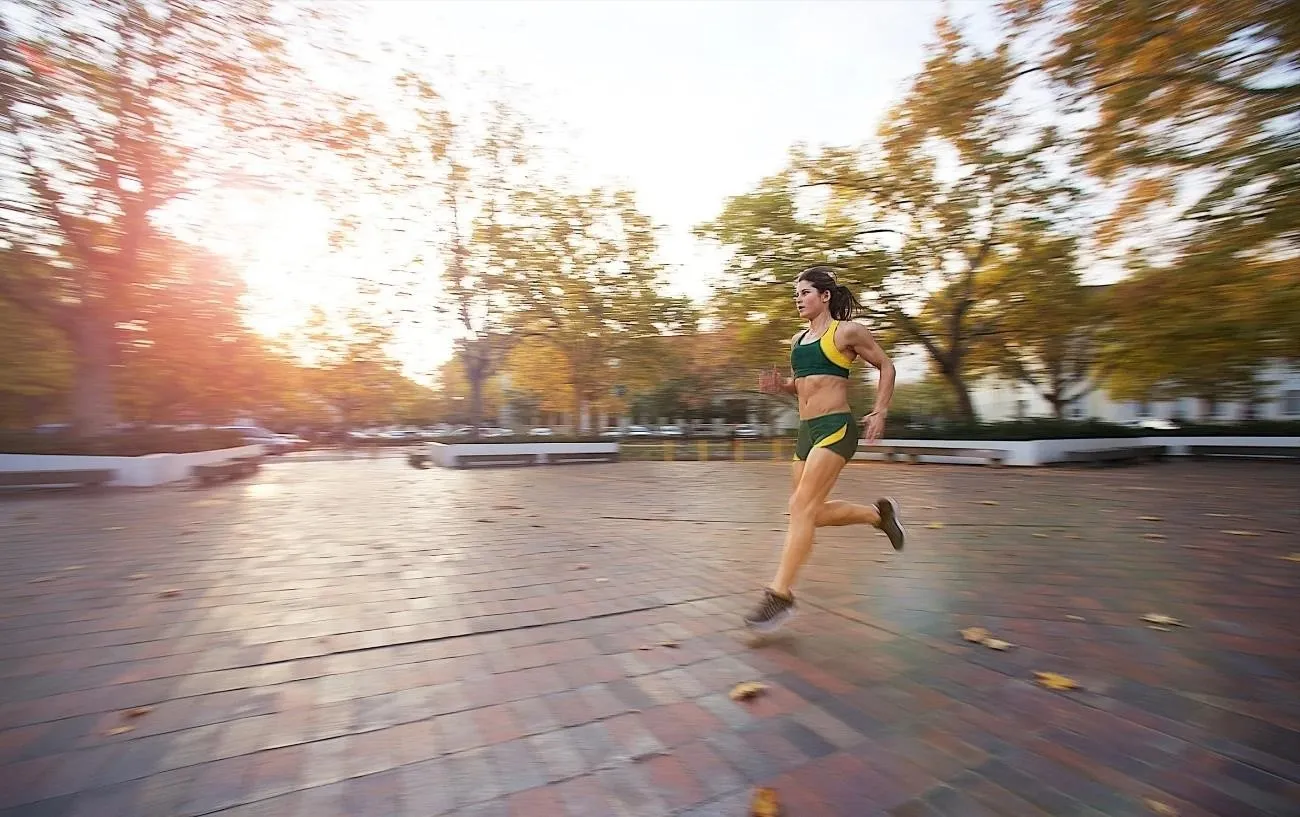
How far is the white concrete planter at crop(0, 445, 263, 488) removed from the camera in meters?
11.7

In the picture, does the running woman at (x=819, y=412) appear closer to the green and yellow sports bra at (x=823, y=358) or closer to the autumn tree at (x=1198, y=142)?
the green and yellow sports bra at (x=823, y=358)

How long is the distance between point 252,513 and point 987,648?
870cm

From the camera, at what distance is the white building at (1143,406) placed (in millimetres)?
32188

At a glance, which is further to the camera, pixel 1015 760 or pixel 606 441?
pixel 606 441

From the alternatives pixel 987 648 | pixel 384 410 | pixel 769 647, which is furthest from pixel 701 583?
pixel 384 410

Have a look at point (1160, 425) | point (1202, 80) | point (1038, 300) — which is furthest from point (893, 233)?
point (1160, 425)

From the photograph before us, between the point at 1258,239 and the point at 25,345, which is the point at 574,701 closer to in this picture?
the point at 1258,239

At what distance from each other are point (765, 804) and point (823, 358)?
2175mm

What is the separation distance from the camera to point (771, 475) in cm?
1562

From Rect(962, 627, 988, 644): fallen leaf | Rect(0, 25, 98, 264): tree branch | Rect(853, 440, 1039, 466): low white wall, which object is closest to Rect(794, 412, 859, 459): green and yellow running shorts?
Rect(962, 627, 988, 644): fallen leaf

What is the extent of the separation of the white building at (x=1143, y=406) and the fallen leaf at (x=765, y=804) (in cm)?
2644

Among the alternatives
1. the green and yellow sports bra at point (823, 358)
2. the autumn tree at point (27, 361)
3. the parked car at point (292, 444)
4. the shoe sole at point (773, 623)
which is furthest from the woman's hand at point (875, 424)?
the parked car at point (292, 444)

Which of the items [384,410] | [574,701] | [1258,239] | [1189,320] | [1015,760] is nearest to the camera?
[1015,760]

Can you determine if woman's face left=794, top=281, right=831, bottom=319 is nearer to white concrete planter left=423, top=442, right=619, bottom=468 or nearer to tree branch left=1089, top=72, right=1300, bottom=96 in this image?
tree branch left=1089, top=72, right=1300, bottom=96
